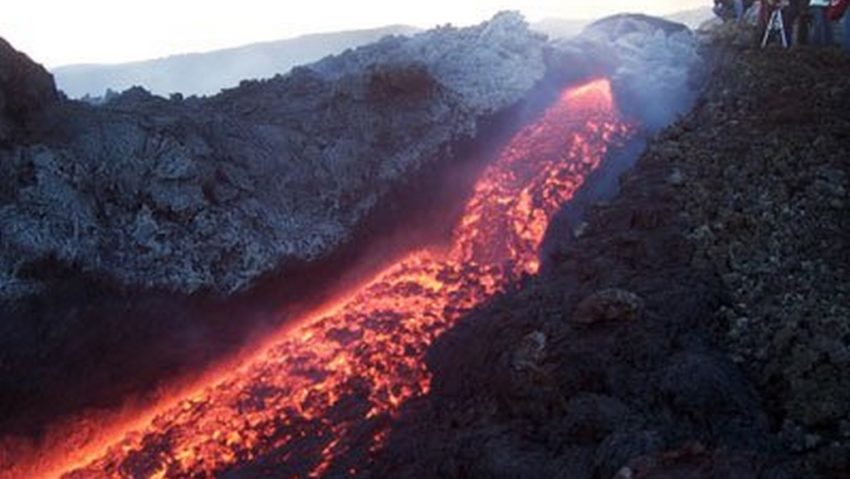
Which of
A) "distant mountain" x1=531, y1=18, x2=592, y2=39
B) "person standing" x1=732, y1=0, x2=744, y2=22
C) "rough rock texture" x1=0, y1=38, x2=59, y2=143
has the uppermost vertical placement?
"rough rock texture" x1=0, y1=38, x2=59, y2=143

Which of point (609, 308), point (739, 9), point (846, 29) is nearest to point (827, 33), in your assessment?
point (846, 29)

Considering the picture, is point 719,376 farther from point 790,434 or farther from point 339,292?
point 339,292

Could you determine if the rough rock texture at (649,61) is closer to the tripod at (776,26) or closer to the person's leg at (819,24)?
the tripod at (776,26)

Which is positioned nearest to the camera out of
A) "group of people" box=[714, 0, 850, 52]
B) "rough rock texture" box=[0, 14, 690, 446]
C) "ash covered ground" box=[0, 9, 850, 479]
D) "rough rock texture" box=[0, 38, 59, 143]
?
"ash covered ground" box=[0, 9, 850, 479]

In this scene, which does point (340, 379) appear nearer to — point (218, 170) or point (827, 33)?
point (218, 170)

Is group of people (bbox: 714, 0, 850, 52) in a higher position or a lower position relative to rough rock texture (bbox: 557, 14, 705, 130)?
higher

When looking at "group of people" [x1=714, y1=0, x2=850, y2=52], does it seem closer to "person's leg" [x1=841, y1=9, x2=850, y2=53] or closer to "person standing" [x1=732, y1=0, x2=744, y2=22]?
"person's leg" [x1=841, y1=9, x2=850, y2=53]

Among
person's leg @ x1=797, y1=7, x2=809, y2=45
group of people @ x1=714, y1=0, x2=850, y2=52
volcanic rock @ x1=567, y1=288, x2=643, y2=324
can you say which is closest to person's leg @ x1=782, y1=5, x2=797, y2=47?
group of people @ x1=714, y1=0, x2=850, y2=52
